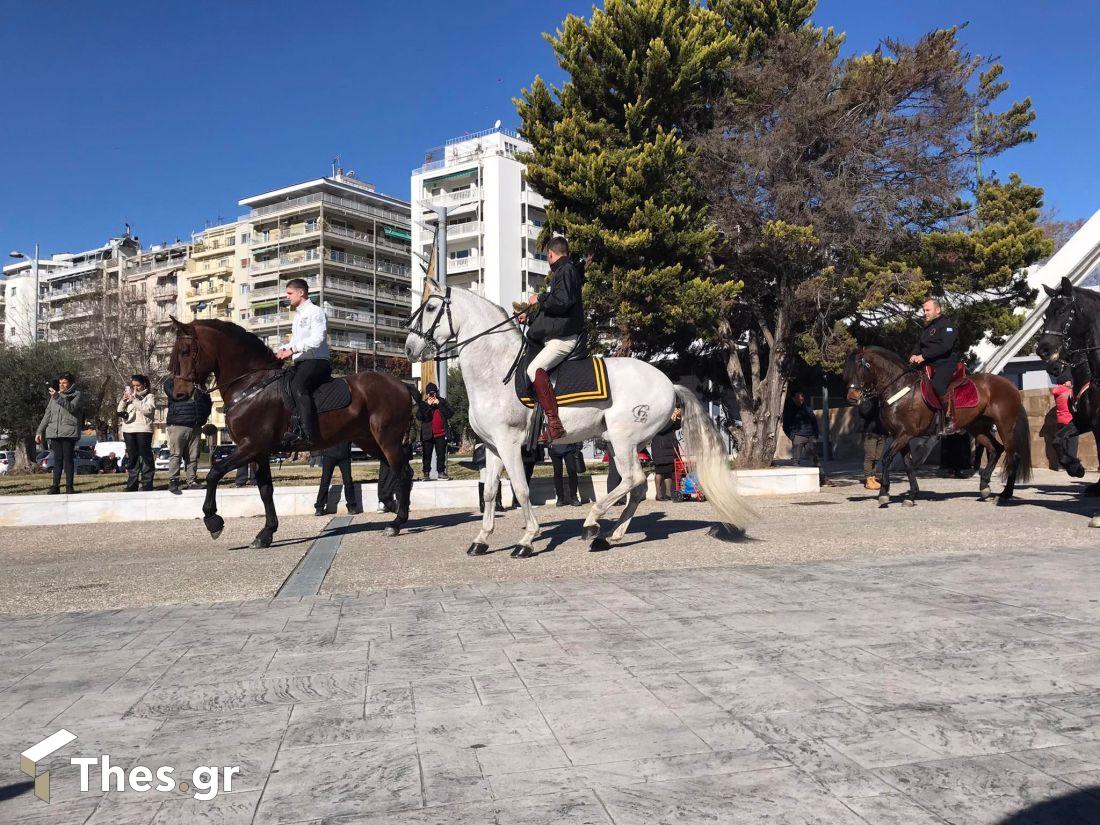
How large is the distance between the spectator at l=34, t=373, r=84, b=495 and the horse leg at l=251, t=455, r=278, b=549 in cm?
629

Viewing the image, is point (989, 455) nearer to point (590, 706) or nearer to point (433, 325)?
point (433, 325)

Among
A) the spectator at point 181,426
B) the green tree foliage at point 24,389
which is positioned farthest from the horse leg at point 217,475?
the green tree foliage at point 24,389

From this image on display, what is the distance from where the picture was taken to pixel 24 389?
32.6 meters

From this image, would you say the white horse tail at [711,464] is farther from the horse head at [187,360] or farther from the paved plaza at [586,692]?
the horse head at [187,360]

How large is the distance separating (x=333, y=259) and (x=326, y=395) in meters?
77.8

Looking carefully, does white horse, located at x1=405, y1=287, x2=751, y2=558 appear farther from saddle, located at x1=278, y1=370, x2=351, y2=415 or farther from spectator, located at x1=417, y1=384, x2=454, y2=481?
spectator, located at x1=417, y1=384, x2=454, y2=481

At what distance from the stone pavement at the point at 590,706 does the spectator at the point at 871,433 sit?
284 inches

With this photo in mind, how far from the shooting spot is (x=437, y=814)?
2.47m

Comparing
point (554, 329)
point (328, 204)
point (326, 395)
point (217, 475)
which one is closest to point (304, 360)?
point (326, 395)

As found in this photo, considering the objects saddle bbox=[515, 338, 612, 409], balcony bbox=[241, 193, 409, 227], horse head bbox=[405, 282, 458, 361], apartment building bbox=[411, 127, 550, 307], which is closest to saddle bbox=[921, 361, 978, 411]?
saddle bbox=[515, 338, 612, 409]

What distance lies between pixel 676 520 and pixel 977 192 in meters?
14.0

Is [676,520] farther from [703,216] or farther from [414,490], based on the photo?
[703,216]

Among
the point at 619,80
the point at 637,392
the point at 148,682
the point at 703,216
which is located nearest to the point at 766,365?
the point at 703,216

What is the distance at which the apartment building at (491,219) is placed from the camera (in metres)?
70.6
